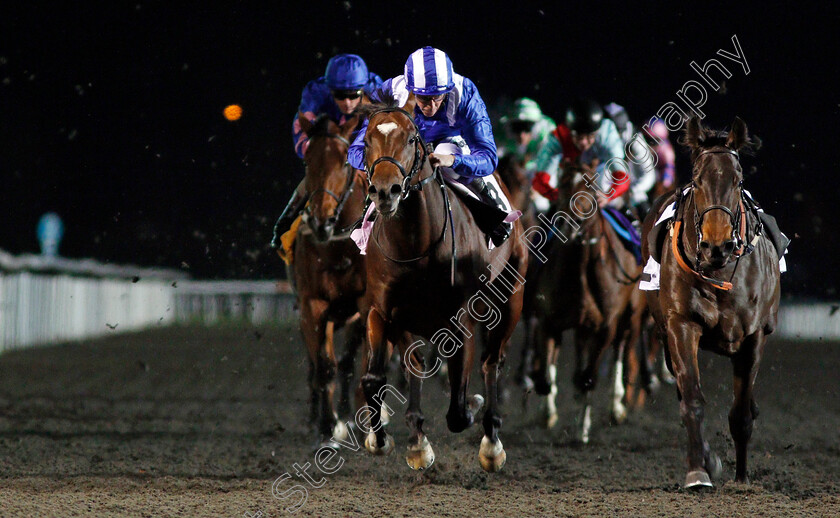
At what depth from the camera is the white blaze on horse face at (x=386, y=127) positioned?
Answer: 4.55 m

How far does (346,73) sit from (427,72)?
175 cm

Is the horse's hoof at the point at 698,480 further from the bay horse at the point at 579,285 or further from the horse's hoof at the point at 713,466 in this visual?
the bay horse at the point at 579,285

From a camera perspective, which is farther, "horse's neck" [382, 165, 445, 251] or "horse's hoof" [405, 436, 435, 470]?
"horse's hoof" [405, 436, 435, 470]

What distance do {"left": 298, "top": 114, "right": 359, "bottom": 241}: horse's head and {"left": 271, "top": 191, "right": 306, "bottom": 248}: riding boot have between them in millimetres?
371

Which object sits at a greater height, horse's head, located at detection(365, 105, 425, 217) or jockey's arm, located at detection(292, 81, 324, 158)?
jockey's arm, located at detection(292, 81, 324, 158)

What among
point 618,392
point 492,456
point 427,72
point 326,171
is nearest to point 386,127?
point 427,72

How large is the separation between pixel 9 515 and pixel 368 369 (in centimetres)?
196

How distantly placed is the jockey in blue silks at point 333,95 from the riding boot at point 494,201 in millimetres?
1243

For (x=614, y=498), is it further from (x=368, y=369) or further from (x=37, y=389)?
(x=37, y=389)

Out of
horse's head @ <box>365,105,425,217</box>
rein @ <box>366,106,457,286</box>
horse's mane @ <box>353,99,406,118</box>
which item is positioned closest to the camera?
horse's head @ <box>365,105,425,217</box>

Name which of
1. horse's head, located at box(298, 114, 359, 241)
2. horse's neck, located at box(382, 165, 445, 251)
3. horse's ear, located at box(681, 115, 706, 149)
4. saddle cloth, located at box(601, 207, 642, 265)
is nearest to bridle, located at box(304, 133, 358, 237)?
horse's head, located at box(298, 114, 359, 241)

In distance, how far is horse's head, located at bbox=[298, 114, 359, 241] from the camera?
608cm

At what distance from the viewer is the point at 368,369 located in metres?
5.16

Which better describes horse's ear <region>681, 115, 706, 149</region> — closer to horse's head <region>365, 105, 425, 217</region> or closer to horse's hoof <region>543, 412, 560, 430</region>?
horse's head <region>365, 105, 425, 217</region>
